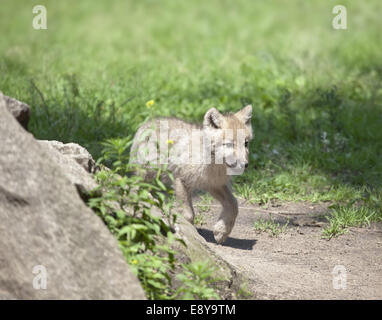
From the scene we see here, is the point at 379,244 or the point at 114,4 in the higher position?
the point at 114,4

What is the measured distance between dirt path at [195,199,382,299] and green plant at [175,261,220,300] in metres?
0.61

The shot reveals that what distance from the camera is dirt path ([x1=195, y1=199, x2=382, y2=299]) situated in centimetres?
499

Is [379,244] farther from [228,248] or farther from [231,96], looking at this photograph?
[231,96]

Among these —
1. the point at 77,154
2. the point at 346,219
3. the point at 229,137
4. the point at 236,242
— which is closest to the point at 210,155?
the point at 229,137

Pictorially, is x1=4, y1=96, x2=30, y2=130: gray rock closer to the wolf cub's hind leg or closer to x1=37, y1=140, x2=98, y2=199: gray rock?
x1=37, y1=140, x2=98, y2=199: gray rock

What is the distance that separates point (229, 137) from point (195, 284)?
2163mm

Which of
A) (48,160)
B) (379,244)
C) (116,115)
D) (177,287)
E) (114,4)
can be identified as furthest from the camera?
(114,4)

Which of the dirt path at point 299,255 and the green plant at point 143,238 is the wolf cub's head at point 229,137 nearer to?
the dirt path at point 299,255

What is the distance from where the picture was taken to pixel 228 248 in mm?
6238

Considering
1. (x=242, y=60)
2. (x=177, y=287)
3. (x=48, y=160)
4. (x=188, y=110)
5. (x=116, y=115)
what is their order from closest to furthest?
1. (x=48, y=160)
2. (x=177, y=287)
3. (x=116, y=115)
4. (x=188, y=110)
5. (x=242, y=60)

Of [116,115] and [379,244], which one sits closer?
[379,244]

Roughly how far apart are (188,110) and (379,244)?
168 inches

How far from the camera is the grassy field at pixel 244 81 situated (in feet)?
26.5
